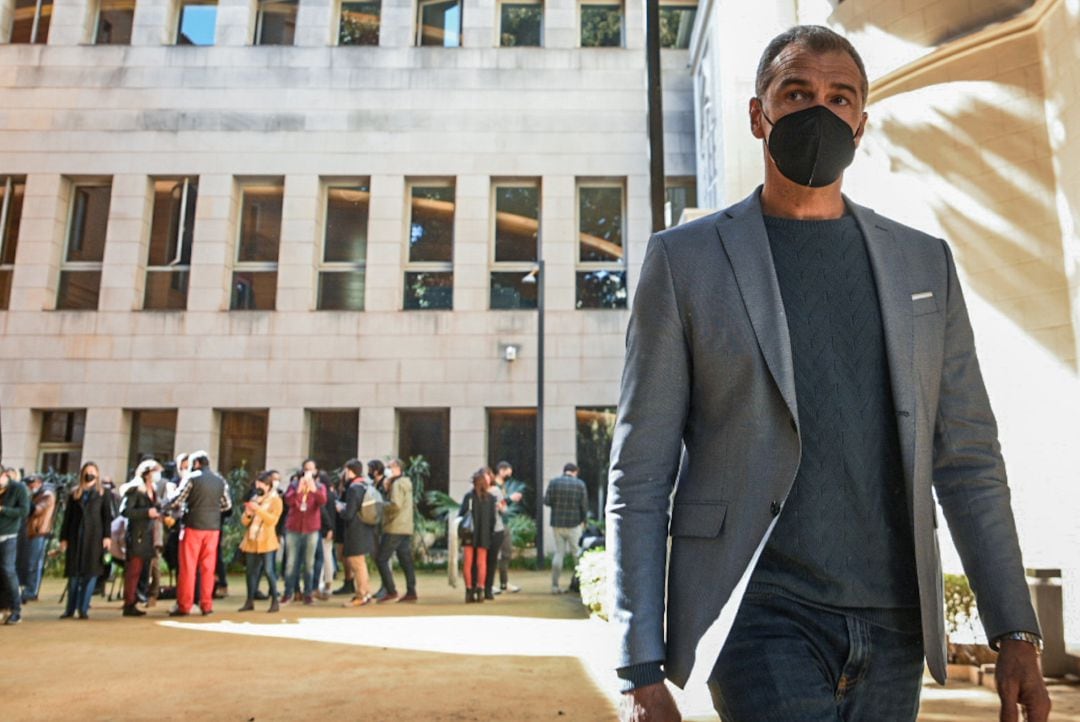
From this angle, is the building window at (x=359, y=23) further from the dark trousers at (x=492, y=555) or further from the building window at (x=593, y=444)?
the dark trousers at (x=492, y=555)

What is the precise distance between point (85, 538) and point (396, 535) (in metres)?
4.07

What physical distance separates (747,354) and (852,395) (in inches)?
10.0

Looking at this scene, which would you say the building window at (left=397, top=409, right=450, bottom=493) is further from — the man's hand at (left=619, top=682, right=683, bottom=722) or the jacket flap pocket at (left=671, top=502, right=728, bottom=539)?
the man's hand at (left=619, top=682, right=683, bottom=722)

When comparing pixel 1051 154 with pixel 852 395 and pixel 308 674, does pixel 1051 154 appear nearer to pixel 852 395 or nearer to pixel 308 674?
pixel 852 395

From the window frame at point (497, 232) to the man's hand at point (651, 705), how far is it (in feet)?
61.7

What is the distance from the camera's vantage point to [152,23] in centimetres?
2170

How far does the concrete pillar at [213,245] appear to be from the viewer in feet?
66.8

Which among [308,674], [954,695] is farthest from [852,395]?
[308,674]

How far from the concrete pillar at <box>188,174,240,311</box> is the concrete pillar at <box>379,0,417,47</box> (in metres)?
5.42

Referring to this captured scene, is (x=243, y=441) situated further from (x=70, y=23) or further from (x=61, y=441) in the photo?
(x=70, y=23)

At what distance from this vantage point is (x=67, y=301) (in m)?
20.8

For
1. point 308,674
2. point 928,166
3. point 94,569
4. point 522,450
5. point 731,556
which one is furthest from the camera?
point 522,450

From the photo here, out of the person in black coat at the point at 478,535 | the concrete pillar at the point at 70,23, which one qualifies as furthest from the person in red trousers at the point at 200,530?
the concrete pillar at the point at 70,23

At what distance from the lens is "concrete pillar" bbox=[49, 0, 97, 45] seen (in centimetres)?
2164
